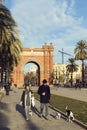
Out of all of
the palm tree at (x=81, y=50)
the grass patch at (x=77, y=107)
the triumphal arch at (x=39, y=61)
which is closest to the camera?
the grass patch at (x=77, y=107)

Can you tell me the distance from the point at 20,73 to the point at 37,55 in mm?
7827

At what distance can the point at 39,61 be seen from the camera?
117812 millimetres

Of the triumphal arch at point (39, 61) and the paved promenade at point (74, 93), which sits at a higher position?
the triumphal arch at point (39, 61)

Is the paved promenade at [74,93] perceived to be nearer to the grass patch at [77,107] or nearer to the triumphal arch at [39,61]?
the grass patch at [77,107]

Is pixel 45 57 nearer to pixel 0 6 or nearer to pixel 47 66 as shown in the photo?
pixel 47 66

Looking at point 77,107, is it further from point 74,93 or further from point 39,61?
point 39,61

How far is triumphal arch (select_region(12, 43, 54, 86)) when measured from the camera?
11762 centimetres

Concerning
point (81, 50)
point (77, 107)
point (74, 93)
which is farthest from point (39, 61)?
point (77, 107)

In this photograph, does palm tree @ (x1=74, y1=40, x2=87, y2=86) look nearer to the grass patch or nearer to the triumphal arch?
the triumphal arch

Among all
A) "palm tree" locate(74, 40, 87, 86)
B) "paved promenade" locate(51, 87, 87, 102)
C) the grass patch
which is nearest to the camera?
the grass patch

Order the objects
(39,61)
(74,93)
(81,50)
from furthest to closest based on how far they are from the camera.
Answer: (39,61), (81,50), (74,93)

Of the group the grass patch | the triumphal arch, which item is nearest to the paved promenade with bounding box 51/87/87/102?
the grass patch

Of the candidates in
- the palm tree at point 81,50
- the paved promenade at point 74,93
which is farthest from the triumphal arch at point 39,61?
the paved promenade at point 74,93

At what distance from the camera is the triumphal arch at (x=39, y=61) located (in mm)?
117625
